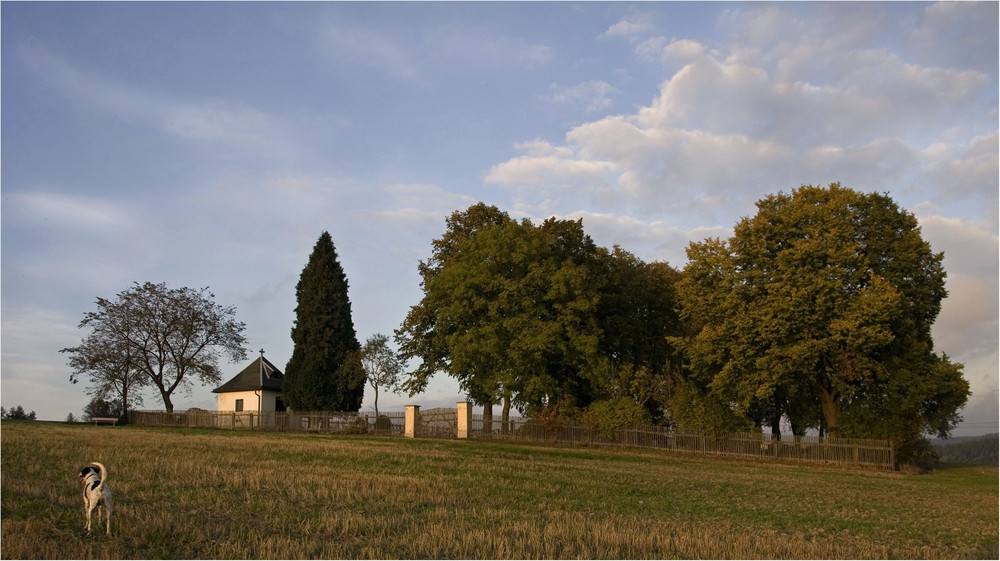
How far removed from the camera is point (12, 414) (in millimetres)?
63625

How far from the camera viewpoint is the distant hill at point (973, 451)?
47.8 m

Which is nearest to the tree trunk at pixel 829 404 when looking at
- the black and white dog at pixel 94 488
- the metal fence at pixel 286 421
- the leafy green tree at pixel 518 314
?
the leafy green tree at pixel 518 314

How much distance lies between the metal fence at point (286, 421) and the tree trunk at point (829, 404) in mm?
24621

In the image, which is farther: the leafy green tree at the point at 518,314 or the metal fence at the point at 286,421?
the metal fence at the point at 286,421

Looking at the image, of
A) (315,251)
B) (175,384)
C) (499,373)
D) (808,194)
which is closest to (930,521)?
(808,194)

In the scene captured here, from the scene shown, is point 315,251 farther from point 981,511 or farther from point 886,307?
point 981,511

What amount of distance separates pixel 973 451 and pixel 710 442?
2273cm

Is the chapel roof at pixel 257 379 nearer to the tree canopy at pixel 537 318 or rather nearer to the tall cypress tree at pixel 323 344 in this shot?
the tall cypress tree at pixel 323 344

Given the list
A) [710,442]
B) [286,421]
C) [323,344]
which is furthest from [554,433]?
[323,344]

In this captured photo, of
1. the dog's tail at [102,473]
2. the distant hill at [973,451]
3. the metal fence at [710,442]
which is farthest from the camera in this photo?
the distant hill at [973,451]

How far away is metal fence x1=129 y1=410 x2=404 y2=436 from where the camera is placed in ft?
161

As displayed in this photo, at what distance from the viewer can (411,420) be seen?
45.2 meters

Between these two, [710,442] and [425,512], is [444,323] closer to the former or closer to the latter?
[710,442]

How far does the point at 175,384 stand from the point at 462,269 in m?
28.6
